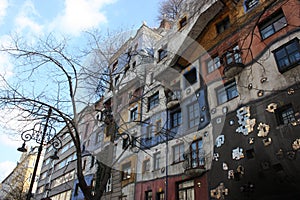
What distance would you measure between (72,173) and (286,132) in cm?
2363

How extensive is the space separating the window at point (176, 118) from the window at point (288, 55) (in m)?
6.90

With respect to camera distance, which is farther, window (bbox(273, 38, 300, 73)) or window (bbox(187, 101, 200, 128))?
window (bbox(187, 101, 200, 128))

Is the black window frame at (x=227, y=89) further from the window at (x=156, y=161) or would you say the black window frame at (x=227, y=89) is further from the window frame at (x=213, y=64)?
the window at (x=156, y=161)

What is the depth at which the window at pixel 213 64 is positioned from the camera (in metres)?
14.9

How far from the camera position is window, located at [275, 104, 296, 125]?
1009 centimetres

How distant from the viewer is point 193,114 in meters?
Result: 15.2

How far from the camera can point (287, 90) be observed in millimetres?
10461

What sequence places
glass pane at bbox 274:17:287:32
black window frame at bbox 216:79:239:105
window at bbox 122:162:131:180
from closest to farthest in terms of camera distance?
glass pane at bbox 274:17:287:32 < black window frame at bbox 216:79:239:105 < window at bbox 122:162:131:180

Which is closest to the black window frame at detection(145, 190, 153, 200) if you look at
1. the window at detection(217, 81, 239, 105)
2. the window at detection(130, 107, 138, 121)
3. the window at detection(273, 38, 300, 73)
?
the window at detection(130, 107, 138, 121)

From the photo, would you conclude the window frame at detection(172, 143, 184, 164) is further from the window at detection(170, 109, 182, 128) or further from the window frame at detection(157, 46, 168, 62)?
the window frame at detection(157, 46, 168, 62)

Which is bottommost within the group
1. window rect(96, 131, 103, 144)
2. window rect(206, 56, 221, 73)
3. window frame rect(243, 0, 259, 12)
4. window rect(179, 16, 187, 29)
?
window rect(96, 131, 103, 144)

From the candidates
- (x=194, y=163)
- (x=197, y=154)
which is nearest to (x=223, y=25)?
(x=197, y=154)

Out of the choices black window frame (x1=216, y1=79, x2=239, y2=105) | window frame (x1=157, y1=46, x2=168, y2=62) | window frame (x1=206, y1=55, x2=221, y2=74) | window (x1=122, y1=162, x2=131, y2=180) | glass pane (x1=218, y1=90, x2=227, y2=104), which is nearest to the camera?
black window frame (x1=216, y1=79, x2=239, y2=105)

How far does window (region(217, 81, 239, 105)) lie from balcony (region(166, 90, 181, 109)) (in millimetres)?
3337
